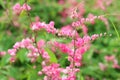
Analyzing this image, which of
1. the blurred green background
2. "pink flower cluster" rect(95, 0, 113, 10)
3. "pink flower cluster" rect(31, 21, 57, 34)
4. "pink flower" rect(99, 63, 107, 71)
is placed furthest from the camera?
"pink flower cluster" rect(95, 0, 113, 10)

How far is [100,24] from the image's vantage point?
14.6 feet

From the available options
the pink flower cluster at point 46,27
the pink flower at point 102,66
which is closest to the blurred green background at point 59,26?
the pink flower at point 102,66

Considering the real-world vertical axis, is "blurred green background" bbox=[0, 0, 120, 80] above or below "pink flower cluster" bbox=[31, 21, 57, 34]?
above

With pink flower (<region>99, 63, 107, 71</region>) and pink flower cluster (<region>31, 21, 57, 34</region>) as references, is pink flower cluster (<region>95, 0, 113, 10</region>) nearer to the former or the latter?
pink flower (<region>99, 63, 107, 71</region>)

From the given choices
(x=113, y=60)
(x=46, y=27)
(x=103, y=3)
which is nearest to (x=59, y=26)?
(x=103, y=3)

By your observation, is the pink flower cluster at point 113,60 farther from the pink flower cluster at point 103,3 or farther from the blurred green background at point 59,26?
the pink flower cluster at point 103,3

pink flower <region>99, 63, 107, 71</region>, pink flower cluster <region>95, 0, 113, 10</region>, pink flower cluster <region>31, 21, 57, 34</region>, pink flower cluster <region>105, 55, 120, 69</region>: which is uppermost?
pink flower cluster <region>95, 0, 113, 10</region>

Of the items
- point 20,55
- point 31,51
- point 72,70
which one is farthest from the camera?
point 20,55

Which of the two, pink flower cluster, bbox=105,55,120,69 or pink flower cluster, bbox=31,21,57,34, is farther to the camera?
pink flower cluster, bbox=105,55,120,69

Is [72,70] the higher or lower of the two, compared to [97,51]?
lower

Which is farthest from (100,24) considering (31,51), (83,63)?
(31,51)

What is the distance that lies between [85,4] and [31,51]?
2695mm

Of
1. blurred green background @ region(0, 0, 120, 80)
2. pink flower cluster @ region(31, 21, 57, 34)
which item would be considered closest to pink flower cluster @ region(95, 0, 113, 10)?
blurred green background @ region(0, 0, 120, 80)

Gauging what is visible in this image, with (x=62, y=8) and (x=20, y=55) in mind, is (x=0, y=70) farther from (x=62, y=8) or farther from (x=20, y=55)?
(x=62, y=8)
